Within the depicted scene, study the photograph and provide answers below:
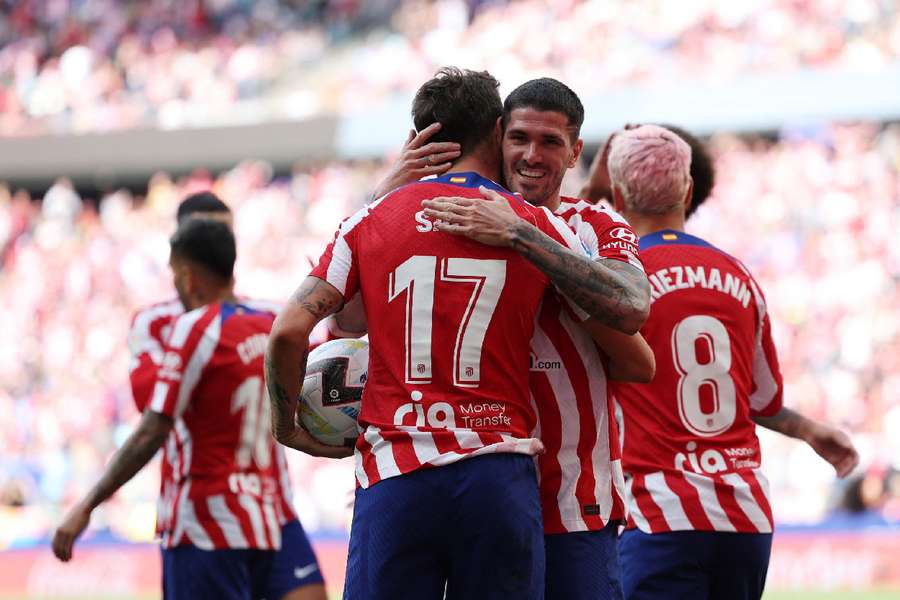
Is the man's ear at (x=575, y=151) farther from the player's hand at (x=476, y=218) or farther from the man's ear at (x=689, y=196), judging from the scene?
the man's ear at (x=689, y=196)

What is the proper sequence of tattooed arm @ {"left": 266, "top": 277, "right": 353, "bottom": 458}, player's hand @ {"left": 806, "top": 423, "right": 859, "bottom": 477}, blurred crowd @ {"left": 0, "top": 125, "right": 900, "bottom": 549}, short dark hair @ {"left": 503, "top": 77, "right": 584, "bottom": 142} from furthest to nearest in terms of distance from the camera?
blurred crowd @ {"left": 0, "top": 125, "right": 900, "bottom": 549}, player's hand @ {"left": 806, "top": 423, "right": 859, "bottom": 477}, short dark hair @ {"left": 503, "top": 77, "right": 584, "bottom": 142}, tattooed arm @ {"left": 266, "top": 277, "right": 353, "bottom": 458}

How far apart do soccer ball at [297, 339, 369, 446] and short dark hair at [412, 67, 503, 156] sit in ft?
2.53

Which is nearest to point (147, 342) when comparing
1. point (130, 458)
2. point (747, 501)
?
point (130, 458)

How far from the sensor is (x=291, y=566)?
6273mm

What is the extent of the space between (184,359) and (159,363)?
22.1 inches

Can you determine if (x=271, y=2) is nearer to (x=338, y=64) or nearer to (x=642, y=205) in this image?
(x=338, y=64)

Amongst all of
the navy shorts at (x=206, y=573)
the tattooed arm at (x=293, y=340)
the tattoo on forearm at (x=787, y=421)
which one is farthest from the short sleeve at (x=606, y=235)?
the navy shorts at (x=206, y=573)

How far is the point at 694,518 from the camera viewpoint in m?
4.79

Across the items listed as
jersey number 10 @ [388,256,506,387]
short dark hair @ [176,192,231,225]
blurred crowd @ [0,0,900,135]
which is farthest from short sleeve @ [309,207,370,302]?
blurred crowd @ [0,0,900,135]

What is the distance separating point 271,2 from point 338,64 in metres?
2.61

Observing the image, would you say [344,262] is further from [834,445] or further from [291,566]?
[291,566]

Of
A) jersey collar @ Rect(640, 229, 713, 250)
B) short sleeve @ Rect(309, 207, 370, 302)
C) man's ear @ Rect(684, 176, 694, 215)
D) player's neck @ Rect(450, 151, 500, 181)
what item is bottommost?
short sleeve @ Rect(309, 207, 370, 302)

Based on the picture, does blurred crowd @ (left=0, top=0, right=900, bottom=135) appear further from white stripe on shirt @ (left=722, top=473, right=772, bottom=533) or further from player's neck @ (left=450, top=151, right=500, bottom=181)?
player's neck @ (left=450, top=151, right=500, bottom=181)

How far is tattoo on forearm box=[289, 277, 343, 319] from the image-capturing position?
385cm
